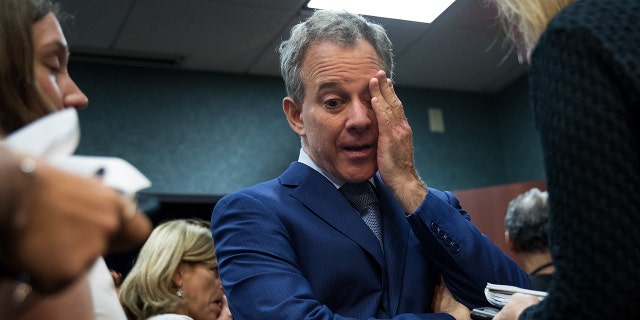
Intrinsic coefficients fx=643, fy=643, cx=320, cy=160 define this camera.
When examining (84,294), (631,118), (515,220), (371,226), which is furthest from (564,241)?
(515,220)

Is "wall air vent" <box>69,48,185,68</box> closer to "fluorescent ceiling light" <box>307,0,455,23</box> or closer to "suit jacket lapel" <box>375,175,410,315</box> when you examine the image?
"fluorescent ceiling light" <box>307,0,455,23</box>

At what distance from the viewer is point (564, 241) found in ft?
2.43

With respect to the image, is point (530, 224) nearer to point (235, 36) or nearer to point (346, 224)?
point (346, 224)

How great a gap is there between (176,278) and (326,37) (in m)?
1.39

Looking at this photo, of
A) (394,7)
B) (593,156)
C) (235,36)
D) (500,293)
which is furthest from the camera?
(235,36)

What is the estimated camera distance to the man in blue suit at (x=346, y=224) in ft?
4.15

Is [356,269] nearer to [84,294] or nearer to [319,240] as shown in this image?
[319,240]

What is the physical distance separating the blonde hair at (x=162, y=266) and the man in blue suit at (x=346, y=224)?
1125 mm

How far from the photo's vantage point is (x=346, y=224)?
1346 millimetres

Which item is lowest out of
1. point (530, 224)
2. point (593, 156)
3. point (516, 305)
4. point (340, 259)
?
point (530, 224)

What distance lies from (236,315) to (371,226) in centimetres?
35

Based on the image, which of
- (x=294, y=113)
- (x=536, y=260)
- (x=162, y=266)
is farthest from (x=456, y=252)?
(x=162, y=266)

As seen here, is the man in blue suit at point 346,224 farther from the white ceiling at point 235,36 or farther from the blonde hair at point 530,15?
the white ceiling at point 235,36

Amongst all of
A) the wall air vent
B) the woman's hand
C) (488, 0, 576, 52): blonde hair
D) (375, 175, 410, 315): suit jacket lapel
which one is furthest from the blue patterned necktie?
the wall air vent
